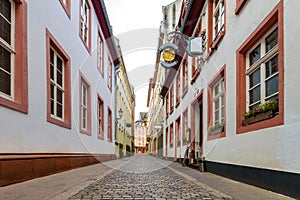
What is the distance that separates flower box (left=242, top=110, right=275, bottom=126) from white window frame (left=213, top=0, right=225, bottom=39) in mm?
3076

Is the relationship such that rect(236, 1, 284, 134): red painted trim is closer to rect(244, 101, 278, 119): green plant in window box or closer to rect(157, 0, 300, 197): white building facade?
rect(157, 0, 300, 197): white building facade

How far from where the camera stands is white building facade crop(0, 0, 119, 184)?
16.2 feet

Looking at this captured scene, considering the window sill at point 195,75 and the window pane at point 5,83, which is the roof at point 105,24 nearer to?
the window sill at point 195,75

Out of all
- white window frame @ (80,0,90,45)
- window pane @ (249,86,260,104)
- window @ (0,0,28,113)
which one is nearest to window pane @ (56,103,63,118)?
window @ (0,0,28,113)

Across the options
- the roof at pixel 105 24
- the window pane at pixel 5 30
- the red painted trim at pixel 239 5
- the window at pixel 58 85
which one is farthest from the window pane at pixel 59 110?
the roof at pixel 105 24

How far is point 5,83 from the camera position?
4836 millimetres

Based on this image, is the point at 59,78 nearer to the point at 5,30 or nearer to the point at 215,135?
the point at 5,30

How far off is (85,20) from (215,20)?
4629mm

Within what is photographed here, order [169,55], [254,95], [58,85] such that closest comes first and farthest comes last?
[254,95], [58,85], [169,55]

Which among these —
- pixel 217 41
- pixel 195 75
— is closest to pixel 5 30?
pixel 217 41

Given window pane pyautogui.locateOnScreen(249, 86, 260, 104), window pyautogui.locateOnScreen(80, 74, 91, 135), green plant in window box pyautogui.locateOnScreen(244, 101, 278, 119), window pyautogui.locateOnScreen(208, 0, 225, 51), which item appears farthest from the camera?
window pyautogui.locateOnScreen(80, 74, 91, 135)

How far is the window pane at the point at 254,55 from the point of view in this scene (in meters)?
5.70

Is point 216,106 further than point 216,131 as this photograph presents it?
Yes

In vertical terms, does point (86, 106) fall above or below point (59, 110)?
above
